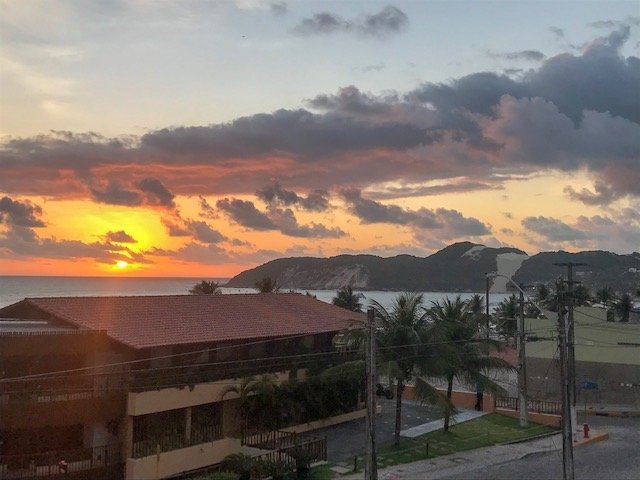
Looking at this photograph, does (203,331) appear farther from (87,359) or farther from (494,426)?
(494,426)

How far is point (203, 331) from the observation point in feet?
112

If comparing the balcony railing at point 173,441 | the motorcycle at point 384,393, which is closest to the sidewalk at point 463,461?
the balcony railing at point 173,441

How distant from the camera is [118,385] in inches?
1168

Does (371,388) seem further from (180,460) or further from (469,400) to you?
(469,400)

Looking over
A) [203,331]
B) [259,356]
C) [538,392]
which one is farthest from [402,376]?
[538,392]

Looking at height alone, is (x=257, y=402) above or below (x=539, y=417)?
above

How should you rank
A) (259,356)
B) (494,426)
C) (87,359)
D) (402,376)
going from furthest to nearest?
(494,426), (259,356), (402,376), (87,359)

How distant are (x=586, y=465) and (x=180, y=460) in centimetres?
1912

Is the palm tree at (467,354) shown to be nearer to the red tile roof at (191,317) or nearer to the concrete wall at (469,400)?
the red tile roof at (191,317)

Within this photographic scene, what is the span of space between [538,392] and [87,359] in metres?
34.5

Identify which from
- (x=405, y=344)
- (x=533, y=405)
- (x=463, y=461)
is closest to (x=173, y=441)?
(x=405, y=344)

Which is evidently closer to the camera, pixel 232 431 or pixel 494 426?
pixel 232 431

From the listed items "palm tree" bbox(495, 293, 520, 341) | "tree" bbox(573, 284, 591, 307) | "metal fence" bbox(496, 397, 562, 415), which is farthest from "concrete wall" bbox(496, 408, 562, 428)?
"palm tree" bbox(495, 293, 520, 341)

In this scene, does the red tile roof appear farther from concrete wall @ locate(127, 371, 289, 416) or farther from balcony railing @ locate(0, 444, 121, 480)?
balcony railing @ locate(0, 444, 121, 480)
